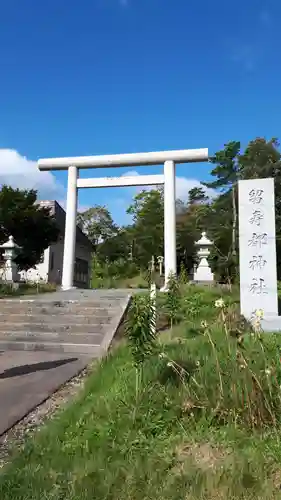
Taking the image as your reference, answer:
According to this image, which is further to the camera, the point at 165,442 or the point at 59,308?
the point at 59,308

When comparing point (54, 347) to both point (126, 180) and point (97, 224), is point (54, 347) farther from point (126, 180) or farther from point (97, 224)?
point (97, 224)

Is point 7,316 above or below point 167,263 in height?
below

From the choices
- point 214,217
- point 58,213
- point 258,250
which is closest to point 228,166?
point 214,217

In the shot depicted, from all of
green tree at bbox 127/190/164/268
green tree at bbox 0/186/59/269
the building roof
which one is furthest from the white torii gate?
green tree at bbox 127/190/164/268

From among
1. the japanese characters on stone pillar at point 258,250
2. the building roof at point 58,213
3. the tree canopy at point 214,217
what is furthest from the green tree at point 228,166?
the japanese characters on stone pillar at point 258,250

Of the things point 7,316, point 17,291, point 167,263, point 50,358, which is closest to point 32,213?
point 17,291

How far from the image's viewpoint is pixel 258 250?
27.8 feet

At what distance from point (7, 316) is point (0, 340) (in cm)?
155

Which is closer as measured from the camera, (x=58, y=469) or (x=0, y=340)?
(x=58, y=469)

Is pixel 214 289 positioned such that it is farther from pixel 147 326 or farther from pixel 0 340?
pixel 147 326

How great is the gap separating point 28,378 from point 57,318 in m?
4.11

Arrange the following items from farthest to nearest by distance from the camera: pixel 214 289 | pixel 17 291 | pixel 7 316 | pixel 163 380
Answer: pixel 17 291, pixel 214 289, pixel 7 316, pixel 163 380

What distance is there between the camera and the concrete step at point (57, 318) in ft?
30.0

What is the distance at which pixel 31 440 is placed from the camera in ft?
9.91
